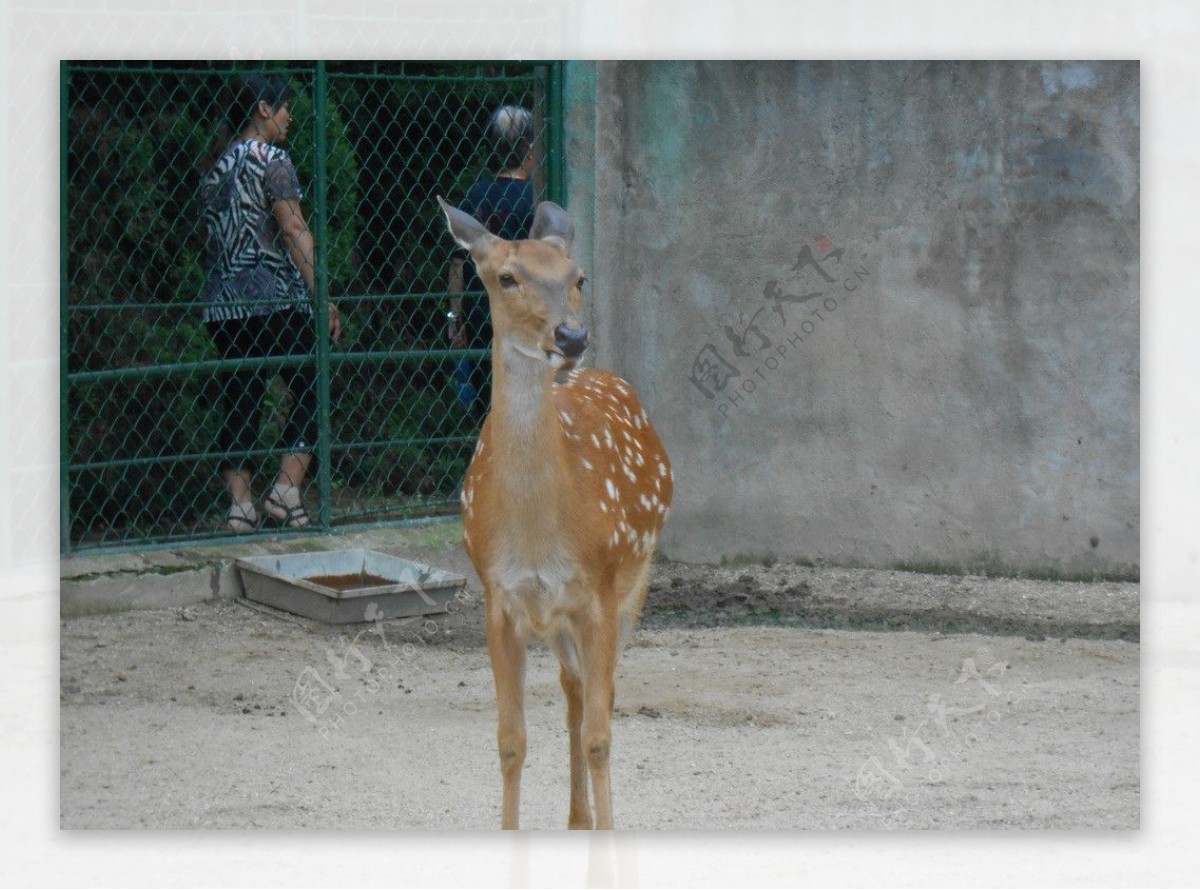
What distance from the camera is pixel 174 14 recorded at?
5.88 metres

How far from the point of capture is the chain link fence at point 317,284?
583 cm

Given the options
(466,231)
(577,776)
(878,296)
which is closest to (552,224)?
(466,231)

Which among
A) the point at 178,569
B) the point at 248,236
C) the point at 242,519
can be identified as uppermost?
the point at 248,236

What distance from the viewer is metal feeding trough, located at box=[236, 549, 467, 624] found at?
213 inches

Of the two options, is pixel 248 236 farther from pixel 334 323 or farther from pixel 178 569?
pixel 178 569

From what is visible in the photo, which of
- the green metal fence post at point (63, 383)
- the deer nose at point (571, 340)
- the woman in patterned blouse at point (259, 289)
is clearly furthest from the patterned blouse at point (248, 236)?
the deer nose at point (571, 340)

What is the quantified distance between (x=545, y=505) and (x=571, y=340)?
350 mm

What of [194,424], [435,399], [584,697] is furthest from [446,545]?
[584,697]

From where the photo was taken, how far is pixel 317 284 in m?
5.79

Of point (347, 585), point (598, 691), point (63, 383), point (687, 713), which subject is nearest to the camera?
point (598, 691)

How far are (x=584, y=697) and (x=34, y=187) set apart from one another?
2466 millimetres

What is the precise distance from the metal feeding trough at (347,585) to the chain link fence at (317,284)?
226mm

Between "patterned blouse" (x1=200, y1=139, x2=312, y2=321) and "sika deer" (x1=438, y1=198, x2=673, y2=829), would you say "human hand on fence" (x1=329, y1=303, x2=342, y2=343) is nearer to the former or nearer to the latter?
"patterned blouse" (x1=200, y1=139, x2=312, y2=321)

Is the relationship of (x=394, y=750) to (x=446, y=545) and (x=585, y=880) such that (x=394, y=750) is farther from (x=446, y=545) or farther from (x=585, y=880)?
(x=446, y=545)
